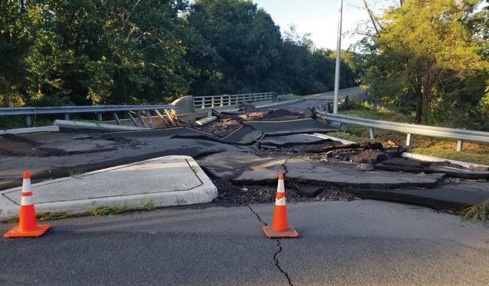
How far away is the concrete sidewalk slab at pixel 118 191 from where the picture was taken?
5.82 m

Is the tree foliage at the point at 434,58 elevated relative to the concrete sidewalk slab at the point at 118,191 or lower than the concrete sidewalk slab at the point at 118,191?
elevated

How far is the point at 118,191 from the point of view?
6.46 metres

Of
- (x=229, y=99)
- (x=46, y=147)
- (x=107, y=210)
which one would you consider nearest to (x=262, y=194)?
(x=107, y=210)

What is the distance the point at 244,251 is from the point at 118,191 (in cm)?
262

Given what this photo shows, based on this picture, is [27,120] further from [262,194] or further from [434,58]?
[434,58]

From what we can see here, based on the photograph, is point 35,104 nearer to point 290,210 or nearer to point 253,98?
point 290,210

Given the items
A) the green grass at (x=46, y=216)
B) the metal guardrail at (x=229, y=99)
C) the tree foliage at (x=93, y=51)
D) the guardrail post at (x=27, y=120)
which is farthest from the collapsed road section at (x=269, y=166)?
the metal guardrail at (x=229, y=99)

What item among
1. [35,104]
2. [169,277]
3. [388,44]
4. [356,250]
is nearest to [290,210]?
[356,250]

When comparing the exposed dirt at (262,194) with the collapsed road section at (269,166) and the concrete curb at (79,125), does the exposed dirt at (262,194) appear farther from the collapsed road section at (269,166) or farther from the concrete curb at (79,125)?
the concrete curb at (79,125)

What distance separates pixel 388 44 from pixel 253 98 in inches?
1136

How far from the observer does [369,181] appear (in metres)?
7.75

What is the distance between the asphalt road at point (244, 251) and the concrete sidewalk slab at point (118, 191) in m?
0.27

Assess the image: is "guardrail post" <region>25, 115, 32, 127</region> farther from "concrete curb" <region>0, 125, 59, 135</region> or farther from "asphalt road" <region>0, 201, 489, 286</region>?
"asphalt road" <region>0, 201, 489, 286</region>

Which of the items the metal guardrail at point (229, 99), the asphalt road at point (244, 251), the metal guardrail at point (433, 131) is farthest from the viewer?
the metal guardrail at point (229, 99)
